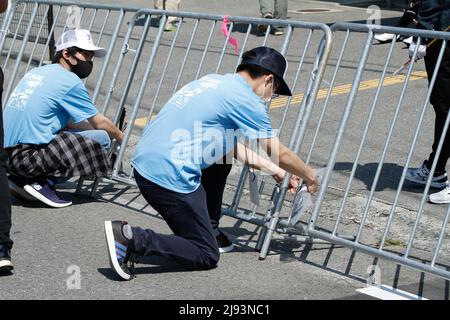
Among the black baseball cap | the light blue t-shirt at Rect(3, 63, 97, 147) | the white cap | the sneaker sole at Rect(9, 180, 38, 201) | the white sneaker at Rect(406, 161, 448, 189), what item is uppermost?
the black baseball cap

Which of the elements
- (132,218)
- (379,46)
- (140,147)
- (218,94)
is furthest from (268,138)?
(379,46)

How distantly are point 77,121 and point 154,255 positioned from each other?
1.82 meters

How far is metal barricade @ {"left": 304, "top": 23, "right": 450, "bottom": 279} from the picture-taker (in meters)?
5.59

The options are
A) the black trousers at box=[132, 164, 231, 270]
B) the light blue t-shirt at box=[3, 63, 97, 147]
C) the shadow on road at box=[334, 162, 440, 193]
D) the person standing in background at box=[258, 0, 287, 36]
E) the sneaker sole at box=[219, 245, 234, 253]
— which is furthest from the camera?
the person standing in background at box=[258, 0, 287, 36]

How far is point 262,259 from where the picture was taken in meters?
5.74

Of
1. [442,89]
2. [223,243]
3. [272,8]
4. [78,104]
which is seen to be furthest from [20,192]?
[272,8]

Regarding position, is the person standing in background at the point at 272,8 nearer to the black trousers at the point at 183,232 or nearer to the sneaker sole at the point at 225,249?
the sneaker sole at the point at 225,249

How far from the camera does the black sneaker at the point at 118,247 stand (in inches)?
202

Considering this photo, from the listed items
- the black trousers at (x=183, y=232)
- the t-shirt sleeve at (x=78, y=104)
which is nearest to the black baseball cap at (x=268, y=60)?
the black trousers at (x=183, y=232)

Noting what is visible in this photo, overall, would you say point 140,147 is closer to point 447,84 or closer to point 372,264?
point 372,264

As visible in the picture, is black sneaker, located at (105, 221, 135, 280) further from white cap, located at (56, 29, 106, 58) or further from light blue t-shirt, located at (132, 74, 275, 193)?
white cap, located at (56, 29, 106, 58)

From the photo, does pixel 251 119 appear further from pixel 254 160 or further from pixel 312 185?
pixel 312 185

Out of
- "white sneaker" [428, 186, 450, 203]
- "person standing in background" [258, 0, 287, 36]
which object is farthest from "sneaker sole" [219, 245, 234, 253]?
Result: "person standing in background" [258, 0, 287, 36]

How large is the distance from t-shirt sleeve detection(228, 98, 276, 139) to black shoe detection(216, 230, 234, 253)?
0.90m
